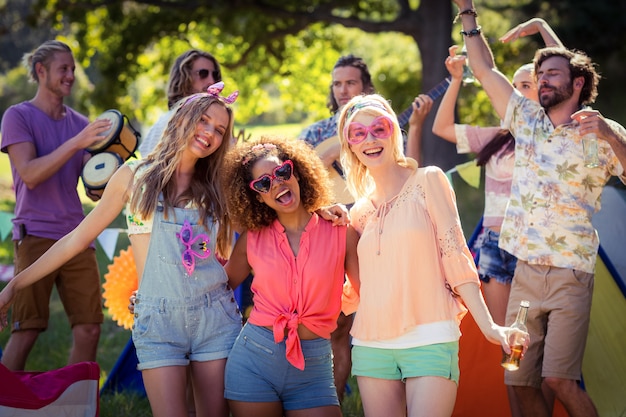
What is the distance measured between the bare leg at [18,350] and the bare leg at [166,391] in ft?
5.98

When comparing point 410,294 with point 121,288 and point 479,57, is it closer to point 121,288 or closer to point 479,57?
point 479,57

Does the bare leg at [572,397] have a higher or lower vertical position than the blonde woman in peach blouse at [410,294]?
lower

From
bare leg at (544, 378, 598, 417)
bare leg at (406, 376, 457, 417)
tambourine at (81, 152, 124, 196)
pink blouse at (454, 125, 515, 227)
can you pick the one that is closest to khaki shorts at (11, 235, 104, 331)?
tambourine at (81, 152, 124, 196)

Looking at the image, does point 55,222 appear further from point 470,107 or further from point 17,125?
point 470,107

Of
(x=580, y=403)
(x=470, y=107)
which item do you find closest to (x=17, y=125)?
(x=580, y=403)

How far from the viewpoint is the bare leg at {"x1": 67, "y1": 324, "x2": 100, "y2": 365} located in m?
5.32

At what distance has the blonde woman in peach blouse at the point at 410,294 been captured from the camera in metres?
3.47

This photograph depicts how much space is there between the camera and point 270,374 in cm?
374

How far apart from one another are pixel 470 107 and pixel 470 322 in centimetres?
1072

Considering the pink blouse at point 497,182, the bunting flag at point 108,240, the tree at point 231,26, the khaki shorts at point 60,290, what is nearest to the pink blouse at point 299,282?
the pink blouse at point 497,182

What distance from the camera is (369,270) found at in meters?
3.68

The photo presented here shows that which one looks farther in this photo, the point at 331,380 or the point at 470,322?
the point at 470,322

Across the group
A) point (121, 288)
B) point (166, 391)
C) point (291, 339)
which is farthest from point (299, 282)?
point (121, 288)

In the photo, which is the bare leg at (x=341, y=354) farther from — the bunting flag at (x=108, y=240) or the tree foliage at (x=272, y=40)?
the tree foliage at (x=272, y=40)
